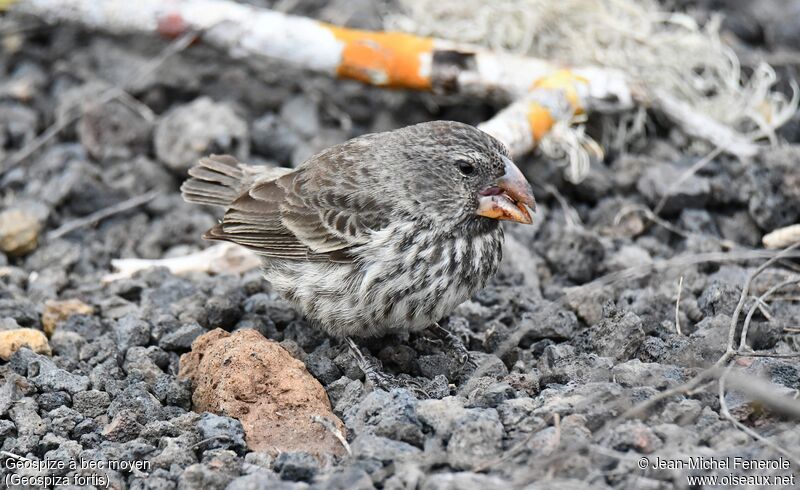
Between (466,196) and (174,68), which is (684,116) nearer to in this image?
(466,196)

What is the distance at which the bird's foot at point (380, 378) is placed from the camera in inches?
181

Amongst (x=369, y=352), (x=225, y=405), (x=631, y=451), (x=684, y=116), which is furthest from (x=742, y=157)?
(x=225, y=405)

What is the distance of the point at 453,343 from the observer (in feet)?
16.4

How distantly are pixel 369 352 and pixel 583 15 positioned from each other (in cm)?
338

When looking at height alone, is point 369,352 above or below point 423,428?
below

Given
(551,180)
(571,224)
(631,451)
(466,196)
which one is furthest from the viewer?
(551,180)

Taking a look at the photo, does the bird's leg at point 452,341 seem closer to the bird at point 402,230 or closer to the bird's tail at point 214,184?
the bird at point 402,230

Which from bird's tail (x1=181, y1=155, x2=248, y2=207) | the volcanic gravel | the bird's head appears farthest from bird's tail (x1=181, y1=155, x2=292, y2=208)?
the bird's head

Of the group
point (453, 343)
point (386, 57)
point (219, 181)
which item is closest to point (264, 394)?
point (453, 343)

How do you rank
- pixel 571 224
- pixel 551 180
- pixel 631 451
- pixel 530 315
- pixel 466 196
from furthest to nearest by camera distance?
pixel 551 180 < pixel 571 224 < pixel 530 315 < pixel 466 196 < pixel 631 451

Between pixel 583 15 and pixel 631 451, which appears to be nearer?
pixel 631 451

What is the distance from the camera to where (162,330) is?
16.8ft

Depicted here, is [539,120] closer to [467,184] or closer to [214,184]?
[467,184]

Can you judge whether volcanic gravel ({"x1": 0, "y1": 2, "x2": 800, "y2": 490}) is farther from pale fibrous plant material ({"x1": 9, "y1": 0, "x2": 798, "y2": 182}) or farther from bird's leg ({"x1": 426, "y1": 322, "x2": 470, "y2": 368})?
pale fibrous plant material ({"x1": 9, "y1": 0, "x2": 798, "y2": 182})
